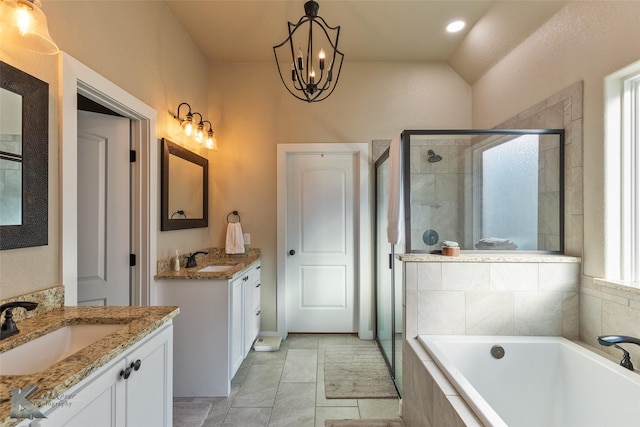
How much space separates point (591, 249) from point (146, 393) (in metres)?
2.46

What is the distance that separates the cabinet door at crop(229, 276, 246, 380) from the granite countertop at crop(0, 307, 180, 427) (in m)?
0.84

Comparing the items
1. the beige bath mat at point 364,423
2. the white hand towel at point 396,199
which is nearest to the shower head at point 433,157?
the white hand towel at point 396,199

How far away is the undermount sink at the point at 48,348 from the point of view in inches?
37.8

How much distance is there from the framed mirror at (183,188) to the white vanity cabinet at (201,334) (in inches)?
20.6

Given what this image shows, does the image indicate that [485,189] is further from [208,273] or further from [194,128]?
[194,128]

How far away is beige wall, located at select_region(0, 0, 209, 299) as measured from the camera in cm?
122

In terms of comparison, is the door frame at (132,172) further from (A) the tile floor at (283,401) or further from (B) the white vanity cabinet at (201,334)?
(A) the tile floor at (283,401)

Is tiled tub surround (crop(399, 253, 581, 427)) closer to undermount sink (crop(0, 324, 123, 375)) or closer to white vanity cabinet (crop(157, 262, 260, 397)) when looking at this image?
white vanity cabinet (crop(157, 262, 260, 397))

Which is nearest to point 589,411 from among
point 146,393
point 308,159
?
point 146,393

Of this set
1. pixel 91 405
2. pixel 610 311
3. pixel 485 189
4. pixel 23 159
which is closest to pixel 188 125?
pixel 23 159

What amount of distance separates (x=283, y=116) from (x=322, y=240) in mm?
1432

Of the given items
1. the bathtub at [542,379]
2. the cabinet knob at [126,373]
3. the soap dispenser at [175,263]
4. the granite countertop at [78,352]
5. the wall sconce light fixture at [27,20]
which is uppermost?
the wall sconce light fixture at [27,20]

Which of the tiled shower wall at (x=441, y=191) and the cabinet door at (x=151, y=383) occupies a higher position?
the tiled shower wall at (x=441, y=191)

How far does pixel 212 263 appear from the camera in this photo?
2.72m
